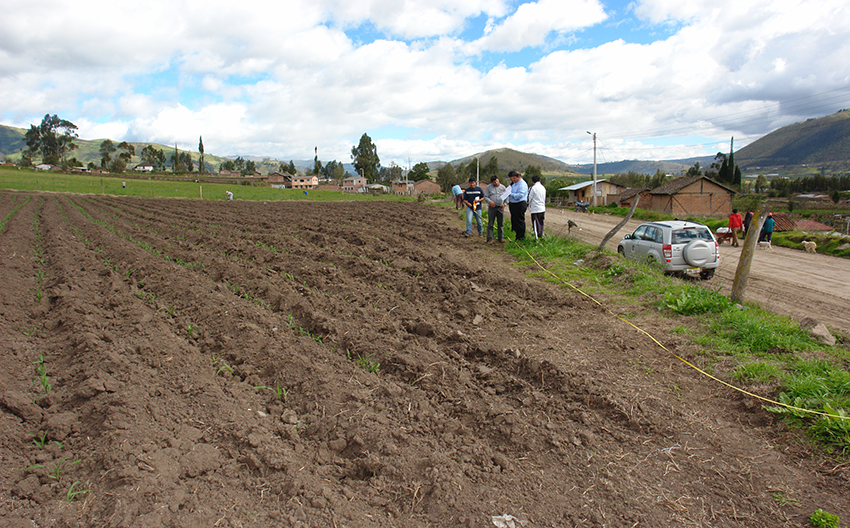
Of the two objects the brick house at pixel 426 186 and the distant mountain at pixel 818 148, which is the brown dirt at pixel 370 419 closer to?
the brick house at pixel 426 186

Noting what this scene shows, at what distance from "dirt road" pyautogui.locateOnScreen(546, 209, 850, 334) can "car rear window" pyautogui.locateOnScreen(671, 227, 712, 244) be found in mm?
1086

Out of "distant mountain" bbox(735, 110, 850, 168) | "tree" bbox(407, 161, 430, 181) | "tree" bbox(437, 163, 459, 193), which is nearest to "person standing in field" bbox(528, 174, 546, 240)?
"tree" bbox(437, 163, 459, 193)

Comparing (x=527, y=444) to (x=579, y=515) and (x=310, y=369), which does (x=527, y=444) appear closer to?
(x=579, y=515)

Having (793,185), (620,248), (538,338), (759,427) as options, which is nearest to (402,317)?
(538,338)

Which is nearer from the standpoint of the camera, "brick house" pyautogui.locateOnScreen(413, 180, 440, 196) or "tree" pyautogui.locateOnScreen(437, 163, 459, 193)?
"brick house" pyautogui.locateOnScreen(413, 180, 440, 196)

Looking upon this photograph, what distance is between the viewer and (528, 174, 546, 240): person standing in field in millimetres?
12281

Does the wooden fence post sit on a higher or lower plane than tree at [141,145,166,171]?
lower

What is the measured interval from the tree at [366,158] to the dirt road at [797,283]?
110028 millimetres

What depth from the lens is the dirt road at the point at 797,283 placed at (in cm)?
821

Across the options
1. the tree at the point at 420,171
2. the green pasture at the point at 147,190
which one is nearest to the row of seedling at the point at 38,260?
the green pasture at the point at 147,190

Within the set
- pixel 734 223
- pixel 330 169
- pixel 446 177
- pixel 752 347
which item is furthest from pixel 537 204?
pixel 330 169

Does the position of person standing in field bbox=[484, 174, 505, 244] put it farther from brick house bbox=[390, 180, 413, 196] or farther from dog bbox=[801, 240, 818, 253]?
brick house bbox=[390, 180, 413, 196]

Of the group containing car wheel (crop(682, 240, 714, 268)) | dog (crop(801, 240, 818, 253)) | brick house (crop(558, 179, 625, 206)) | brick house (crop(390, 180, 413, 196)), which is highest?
brick house (crop(390, 180, 413, 196))

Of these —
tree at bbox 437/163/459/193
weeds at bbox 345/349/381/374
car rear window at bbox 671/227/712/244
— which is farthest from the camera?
tree at bbox 437/163/459/193
